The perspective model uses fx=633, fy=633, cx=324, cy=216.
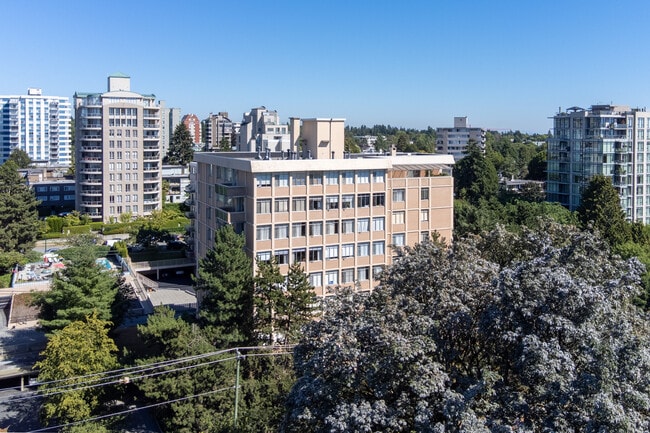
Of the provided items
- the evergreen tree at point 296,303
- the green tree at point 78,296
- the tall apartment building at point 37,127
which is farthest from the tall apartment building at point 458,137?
the evergreen tree at point 296,303

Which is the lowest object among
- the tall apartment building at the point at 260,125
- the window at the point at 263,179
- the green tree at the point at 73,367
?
the green tree at the point at 73,367

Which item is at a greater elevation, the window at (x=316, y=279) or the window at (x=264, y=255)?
the window at (x=264, y=255)

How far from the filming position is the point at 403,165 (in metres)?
34.1

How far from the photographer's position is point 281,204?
101 ft

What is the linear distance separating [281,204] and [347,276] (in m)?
5.25

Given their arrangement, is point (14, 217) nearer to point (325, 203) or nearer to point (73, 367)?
point (73, 367)

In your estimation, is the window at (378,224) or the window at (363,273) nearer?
the window at (363,273)

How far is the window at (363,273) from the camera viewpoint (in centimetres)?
3305

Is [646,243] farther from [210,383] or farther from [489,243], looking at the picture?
[210,383]

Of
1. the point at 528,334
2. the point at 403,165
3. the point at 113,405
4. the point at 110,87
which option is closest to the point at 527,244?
the point at 528,334

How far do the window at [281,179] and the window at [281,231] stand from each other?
2.00 meters

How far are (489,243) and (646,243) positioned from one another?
1096 inches

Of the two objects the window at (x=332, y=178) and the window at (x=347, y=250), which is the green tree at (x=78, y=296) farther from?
the window at (x=332, y=178)

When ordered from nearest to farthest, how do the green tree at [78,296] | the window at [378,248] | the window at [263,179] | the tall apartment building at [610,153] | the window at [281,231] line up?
the green tree at [78,296], the window at [263,179], the window at [281,231], the window at [378,248], the tall apartment building at [610,153]
